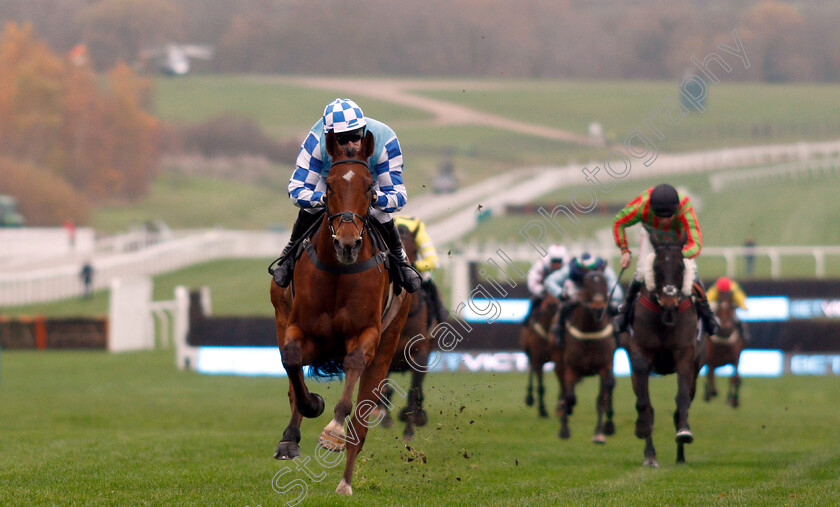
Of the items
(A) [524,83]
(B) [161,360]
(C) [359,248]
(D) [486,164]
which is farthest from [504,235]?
(A) [524,83]

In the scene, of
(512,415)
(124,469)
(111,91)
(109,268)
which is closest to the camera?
(124,469)

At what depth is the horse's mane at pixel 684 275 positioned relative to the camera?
10.3 meters

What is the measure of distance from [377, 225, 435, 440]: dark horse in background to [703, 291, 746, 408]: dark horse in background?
582 centimetres

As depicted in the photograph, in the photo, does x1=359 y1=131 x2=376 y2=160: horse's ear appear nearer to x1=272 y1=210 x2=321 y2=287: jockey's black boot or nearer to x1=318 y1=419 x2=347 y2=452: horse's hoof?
x1=272 y1=210 x2=321 y2=287: jockey's black boot

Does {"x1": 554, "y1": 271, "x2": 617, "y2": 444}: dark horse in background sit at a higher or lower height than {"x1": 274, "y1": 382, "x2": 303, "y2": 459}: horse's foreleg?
higher

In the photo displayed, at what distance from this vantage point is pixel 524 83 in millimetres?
98938

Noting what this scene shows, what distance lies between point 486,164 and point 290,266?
62.5 metres

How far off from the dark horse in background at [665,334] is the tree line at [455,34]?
71.0 metres

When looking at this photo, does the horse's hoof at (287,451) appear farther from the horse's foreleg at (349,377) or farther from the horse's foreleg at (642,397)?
the horse's foreleg at (642,397)

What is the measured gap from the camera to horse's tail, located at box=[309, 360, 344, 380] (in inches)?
310

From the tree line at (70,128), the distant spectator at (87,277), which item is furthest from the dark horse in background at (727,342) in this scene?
the tree line at (70,128)

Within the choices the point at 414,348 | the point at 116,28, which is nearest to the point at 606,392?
the point at 414,348

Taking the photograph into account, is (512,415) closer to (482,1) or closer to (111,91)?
(111,91)

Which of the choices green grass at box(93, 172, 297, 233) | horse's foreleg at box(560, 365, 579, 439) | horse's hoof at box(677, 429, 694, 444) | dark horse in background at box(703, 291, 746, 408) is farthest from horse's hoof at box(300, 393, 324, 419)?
green grass at box(93, 172, 297, 233)
